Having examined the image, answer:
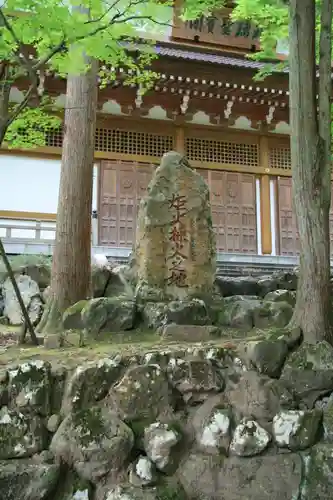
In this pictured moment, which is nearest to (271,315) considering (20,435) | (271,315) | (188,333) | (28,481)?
(271,315)

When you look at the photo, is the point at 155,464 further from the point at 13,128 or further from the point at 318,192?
the point at 13,128

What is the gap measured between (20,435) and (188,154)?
1103 cm

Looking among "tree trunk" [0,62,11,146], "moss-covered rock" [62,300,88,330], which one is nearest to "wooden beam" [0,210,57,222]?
"moss-covered rock" [62,300,88,330]

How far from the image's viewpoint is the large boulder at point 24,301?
740 cm

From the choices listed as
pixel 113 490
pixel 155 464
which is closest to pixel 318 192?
pixel 155 464

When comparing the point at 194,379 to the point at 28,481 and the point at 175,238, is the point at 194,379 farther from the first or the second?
the point at 175,238

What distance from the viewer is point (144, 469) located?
332 centimetres

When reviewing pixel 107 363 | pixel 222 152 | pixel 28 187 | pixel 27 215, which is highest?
pixel 222 152

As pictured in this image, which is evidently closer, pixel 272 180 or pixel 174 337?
pixel 174 337

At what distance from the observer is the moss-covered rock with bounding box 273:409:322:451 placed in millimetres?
3426

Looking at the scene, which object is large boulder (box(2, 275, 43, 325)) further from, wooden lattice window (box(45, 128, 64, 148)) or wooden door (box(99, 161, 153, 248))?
wooden lattice window (box(45, 128, 64, 148))

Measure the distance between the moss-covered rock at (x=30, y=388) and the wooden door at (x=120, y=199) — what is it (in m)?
8.60

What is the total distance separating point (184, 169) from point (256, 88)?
650 centimetres

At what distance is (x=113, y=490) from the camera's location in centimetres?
323
